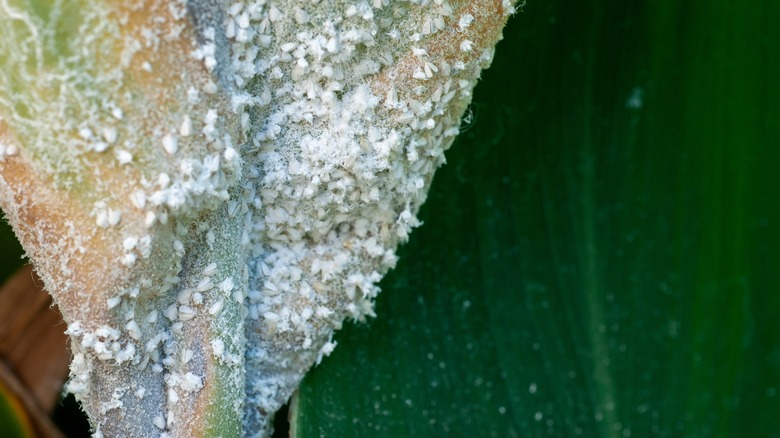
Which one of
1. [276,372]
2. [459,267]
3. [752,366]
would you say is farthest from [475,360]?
[752,366]

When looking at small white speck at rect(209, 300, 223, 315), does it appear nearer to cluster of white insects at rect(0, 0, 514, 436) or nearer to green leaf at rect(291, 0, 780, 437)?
cluster of white insects at rect(0, 0, 514, 436)

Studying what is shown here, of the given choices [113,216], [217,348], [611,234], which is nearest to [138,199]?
[113,216]

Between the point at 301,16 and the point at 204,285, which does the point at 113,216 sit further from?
the point at 301,16

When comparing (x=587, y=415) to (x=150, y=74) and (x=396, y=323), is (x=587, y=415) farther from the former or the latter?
(x=150, y=74)

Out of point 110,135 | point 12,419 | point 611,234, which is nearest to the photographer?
point 110,135

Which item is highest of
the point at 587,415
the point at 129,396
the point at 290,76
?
the point at 290,76

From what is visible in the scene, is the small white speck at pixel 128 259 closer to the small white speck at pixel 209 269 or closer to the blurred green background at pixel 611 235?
the small white speck at pixel 209 269

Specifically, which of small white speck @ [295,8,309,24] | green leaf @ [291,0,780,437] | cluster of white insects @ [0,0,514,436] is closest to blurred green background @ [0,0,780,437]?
green leaf @ [291,0,780,437]
